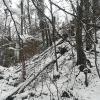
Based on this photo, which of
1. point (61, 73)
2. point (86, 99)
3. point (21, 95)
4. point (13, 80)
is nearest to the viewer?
point (86, 99)

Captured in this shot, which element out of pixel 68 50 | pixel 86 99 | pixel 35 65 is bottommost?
pixel 86 99

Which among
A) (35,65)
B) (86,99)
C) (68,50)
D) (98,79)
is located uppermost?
(68,50)

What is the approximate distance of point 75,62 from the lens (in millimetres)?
10023

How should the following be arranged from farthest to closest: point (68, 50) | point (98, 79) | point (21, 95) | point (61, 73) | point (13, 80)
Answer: point (68, 50) → point (13, 80) → point (61, 73) → point (98, 79) → point (21, 95)

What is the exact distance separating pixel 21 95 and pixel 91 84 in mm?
2688

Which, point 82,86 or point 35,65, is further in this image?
point 35,65

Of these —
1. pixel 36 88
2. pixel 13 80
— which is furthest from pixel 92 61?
pixel 13 80

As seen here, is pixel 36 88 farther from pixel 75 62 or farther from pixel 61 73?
pixel 75 62

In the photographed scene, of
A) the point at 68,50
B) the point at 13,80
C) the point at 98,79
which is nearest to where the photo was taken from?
the point at 98,79

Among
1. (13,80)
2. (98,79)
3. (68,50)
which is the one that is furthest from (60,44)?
(98,79)

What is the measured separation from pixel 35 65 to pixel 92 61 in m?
2.83

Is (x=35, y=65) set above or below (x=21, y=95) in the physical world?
above

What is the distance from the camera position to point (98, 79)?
8.19 meters

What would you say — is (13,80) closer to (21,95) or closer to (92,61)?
(21,95)
